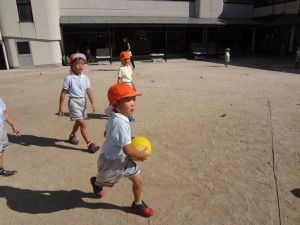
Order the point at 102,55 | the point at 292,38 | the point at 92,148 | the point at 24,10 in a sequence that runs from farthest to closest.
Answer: the point at 292,38 → the point at 102,55 → the point at 24,10 → the point at 92,148

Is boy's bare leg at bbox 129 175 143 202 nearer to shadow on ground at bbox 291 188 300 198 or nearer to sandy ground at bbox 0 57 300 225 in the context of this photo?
sandy ground at bbox 0 57 300 225

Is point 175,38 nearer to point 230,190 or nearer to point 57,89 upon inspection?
point 57,89

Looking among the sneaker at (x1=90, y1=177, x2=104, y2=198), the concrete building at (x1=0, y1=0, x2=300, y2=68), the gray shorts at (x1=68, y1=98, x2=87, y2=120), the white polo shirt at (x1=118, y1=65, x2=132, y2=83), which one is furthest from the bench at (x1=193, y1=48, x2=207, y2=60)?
the sneaker at (x1=90, y1=177, x2=104, y2=198)

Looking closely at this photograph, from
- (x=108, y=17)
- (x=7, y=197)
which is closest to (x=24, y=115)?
(x=7, y=197)

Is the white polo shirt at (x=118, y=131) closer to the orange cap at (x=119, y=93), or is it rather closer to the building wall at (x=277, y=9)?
the orange cap at (x=119, y=93)

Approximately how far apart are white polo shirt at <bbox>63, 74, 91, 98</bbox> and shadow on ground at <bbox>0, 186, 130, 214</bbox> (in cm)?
173

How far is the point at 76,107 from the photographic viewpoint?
4348 millimetres

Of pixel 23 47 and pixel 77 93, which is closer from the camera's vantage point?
pixel 77 93

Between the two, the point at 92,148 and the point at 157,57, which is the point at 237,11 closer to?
the point at 157,57

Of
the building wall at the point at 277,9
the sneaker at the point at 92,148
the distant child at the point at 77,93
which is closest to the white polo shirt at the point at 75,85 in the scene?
the distant child at the point at 77,93

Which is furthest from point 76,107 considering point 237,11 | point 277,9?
point 277,9

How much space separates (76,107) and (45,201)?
1.73 metres

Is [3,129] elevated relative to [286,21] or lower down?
lower down

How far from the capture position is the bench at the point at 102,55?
2033 centimetres
